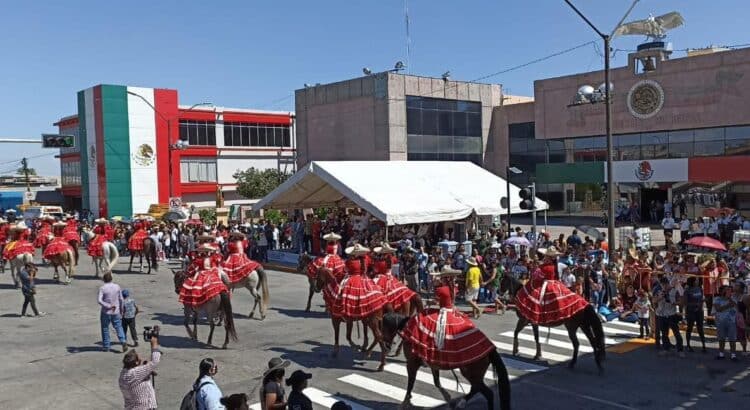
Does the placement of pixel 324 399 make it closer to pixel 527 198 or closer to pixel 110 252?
pixel 527 198

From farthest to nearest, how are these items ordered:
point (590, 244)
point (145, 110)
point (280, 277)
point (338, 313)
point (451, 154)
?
point (145, 110) < point (451, 154) < point (280, 277) < point (590, 244) < point (338, 313)

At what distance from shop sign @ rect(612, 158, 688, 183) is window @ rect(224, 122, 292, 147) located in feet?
114

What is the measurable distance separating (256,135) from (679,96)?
127ft

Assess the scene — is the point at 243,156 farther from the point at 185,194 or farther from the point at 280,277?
the point at 280,277

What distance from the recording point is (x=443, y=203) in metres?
24.0

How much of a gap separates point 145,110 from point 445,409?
51362 millimetres

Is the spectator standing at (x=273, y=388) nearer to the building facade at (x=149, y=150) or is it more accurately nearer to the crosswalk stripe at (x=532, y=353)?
the crosswalk stripe at (x=532, y=353)

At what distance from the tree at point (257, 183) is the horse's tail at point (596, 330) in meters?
45.5

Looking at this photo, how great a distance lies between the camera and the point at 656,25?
127 feet

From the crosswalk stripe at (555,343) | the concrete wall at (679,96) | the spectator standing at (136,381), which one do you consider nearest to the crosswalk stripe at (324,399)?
the spectator standing at (136,381)

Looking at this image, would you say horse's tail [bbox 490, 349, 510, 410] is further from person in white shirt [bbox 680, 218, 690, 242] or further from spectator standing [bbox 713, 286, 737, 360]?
person in white shirt [bbox 680, 218, 690, 242]

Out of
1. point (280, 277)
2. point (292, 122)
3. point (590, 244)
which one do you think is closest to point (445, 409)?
point (590, 244)

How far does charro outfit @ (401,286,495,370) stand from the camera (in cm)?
903

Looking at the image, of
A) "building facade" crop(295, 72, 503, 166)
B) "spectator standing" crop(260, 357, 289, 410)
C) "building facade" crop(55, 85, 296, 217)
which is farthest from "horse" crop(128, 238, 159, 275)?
"building facade" crop(55, 85, 296, 217)
